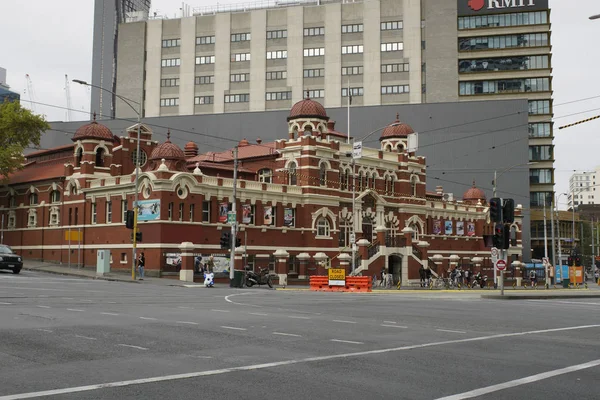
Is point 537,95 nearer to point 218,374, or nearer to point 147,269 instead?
point 147,269

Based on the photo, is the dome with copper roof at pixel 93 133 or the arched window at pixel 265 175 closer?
the dome with copper roof at pixel 93 133

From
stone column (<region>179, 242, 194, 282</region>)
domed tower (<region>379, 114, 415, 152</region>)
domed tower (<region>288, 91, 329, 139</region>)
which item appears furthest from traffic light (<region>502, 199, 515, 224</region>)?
domed tower (<region>379, 114, 415, 152</region>)

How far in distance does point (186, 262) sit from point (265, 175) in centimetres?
1788

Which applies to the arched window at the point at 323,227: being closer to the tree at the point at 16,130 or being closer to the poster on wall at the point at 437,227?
the poster on wall at the point at 437,227

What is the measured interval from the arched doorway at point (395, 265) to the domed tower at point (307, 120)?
45.0ft

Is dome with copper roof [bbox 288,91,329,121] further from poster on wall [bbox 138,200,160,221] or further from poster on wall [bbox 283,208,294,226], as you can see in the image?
poster on wall [bbox 138,200,160,221]

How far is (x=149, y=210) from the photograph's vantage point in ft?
177

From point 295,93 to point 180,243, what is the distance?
60684 millimetres

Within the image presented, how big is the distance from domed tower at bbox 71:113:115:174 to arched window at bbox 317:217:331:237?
1964cm

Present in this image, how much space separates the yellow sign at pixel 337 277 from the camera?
146 ft

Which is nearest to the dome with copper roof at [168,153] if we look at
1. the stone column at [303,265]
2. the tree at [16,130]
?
the stone column at [303,265]

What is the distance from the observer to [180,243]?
54.3 m

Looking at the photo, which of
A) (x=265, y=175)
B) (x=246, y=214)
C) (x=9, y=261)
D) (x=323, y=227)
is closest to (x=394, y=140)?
(x=323, y=227)

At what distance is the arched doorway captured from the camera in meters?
68.4
